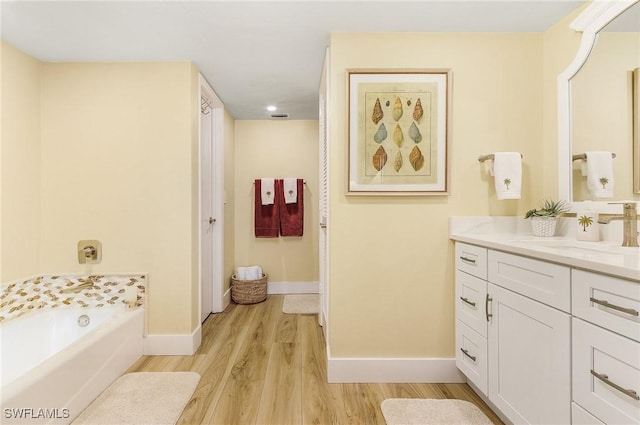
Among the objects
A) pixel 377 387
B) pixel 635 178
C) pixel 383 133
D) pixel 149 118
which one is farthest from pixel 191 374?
pixel 635 178

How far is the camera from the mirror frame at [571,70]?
5.20 feet

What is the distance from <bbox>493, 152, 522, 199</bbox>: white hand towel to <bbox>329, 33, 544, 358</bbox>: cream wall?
0.44ft

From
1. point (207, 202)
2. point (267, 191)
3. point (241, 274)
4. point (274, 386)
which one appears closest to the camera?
point (274, 386)

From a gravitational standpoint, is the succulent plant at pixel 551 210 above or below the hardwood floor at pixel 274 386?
above

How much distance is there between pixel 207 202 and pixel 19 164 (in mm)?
1333

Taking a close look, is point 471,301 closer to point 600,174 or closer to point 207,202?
point 600,174

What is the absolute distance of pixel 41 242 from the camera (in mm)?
2246

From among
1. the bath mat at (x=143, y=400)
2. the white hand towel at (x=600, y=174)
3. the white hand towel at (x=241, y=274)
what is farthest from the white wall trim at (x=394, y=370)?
the white hand towel at (x=241, y=274)

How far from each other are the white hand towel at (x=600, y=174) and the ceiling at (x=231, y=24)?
0.84 metres

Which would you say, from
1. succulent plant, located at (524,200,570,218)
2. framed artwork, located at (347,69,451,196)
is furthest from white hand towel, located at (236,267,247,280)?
succulent plant, located at (524,200,570,218)

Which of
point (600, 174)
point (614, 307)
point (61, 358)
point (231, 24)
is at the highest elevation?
point (231, 24)

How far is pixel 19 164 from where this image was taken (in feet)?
6.80

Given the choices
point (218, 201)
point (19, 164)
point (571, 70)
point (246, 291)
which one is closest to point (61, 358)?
point (19, 164)

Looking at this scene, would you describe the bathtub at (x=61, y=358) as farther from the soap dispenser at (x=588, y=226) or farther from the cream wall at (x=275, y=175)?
the soap dispenser at (x=588, y=226)
